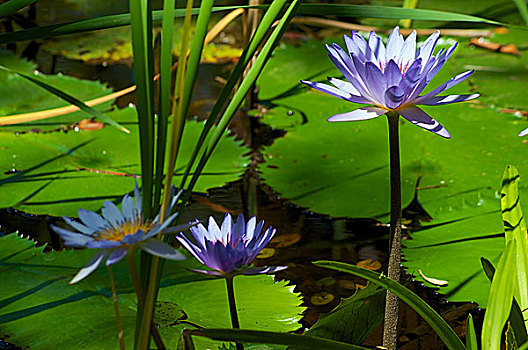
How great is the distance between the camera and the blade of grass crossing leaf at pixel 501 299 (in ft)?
2.18

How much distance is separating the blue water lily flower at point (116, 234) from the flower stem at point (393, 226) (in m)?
0.30

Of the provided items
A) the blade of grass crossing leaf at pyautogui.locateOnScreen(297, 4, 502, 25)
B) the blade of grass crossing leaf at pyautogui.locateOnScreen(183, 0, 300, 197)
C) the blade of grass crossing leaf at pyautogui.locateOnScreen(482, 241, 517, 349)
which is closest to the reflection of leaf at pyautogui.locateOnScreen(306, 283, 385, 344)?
the blade of grass crossing leaf at pyautogui.locateOnScreen(482, 241, 517, 349)

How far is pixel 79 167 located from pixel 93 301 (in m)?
0.65

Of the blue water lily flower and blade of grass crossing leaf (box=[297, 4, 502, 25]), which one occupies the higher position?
blade of grass crossing leaf (box=[297, 4, 502, 25])

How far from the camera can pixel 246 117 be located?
2.06m

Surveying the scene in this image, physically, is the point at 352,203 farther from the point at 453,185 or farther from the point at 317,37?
the point at 317,37

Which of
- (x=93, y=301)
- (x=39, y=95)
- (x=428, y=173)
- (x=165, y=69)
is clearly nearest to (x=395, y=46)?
(x=165, y=69)

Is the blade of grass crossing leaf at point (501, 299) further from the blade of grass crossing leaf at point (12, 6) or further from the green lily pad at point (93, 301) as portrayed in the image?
the blade of grass crossing leaf at point (12, 6)

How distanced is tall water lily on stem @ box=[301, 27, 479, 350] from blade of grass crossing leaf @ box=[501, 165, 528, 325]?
0.17 metres

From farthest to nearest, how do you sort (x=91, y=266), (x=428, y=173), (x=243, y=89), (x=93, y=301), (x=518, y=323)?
(x=428, y=173)
(x=93, y=301)
(x=518, y=323)
(x=243, y=89)
(x=91, y=266)

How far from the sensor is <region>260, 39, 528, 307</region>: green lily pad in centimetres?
121

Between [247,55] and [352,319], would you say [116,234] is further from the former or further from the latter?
[352,319]

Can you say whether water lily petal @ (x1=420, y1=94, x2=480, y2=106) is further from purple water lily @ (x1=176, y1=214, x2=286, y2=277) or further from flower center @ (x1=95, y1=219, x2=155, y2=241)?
flower center @ (x1=95, y1=219, x2=155, y2=241)

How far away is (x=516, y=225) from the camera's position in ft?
2.77
